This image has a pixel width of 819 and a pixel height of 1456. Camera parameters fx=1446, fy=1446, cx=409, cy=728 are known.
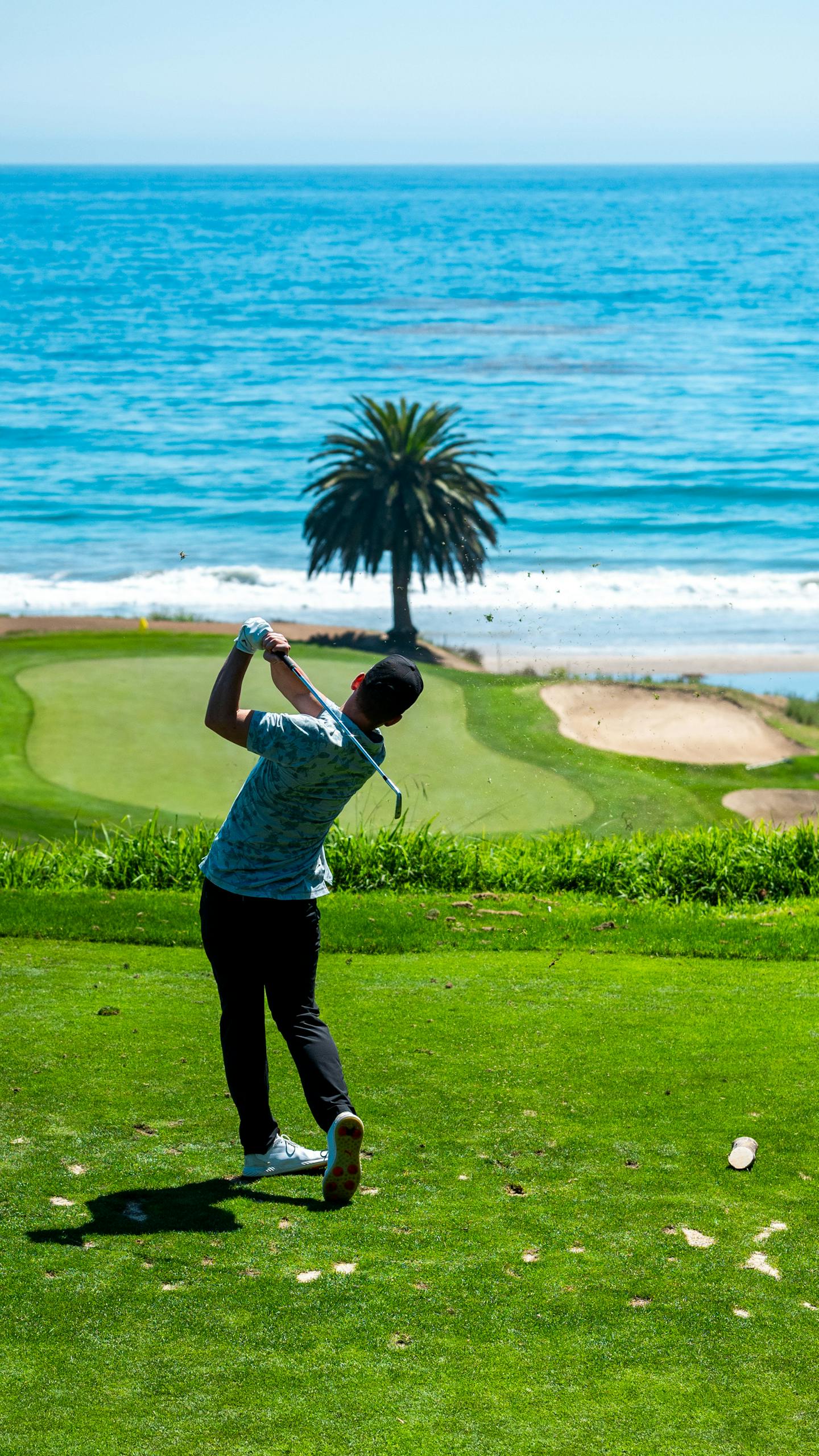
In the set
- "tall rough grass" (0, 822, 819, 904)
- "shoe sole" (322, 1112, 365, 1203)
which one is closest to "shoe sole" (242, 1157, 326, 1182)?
"shoe sole" (322, 1112, 365, 1203)

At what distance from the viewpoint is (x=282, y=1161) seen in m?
4.19

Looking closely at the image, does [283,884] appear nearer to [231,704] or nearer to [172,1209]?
[231,704]

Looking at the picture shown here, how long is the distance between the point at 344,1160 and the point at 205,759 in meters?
9.85

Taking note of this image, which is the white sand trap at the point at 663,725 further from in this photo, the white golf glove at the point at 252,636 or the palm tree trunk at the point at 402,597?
the white golf glove at the point at 252,636

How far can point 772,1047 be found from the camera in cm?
536

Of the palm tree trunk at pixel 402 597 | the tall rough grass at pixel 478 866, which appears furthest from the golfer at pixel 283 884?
the palm tree trunk at pixel 402 597

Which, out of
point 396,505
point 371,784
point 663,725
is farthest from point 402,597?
point 371,784

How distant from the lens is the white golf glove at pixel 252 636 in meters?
3.91

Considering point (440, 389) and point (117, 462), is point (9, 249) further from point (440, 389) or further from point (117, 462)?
point (117, 462)

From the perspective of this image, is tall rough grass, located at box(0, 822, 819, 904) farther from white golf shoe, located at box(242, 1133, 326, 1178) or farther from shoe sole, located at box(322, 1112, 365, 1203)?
shoe sole, located at box(322, 1112, 365, 1203)

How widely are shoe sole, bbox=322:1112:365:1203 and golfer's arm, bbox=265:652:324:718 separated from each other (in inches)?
44.0

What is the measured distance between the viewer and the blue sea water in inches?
1342

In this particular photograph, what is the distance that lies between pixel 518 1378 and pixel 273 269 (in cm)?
11213

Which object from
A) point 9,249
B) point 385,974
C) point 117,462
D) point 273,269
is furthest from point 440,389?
point 9,249
